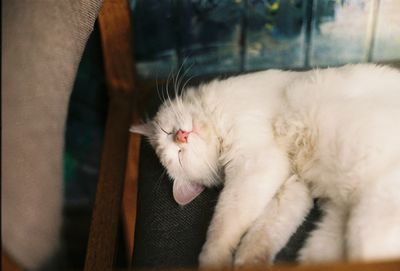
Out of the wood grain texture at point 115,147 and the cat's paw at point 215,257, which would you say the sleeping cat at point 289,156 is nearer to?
the cat's paw at point 215,257

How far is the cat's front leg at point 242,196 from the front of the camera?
0.86 meters

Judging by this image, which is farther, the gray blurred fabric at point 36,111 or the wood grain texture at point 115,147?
the wood grain texture at point 115,147

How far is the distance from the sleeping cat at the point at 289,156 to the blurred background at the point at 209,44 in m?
0.20

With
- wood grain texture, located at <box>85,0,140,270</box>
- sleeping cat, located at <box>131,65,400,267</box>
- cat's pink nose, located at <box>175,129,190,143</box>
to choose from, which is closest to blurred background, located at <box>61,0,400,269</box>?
wood grain texture, located at <box>85,0,140,270</box>

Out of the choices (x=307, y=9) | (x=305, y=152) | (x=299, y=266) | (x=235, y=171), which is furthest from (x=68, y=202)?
(x=307, y=9)

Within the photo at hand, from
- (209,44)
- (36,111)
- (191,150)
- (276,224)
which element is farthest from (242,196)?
(209,44)

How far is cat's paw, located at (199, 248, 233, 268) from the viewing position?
0.80 metres

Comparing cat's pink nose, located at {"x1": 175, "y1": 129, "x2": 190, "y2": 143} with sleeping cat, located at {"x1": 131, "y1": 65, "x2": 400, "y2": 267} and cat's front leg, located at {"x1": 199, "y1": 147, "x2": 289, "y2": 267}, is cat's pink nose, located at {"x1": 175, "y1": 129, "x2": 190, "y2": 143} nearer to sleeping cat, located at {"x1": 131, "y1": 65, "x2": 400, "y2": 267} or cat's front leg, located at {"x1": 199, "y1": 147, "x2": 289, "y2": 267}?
sleeping cat, located at {"x1": 131, "y1": 65, "x2": 400, "y2": 267}

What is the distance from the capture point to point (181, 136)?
1.02m

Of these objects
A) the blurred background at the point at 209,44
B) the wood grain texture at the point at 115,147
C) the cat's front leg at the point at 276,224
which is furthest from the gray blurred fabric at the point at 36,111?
the cat's front leg at the point at 276,224

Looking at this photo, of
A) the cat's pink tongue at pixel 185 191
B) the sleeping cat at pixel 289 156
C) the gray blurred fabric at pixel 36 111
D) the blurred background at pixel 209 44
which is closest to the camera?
the gray blurred fabric at pixel 36 111

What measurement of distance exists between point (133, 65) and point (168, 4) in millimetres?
223

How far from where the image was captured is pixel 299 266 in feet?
1.85

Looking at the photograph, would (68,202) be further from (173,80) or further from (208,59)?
(208,59)
